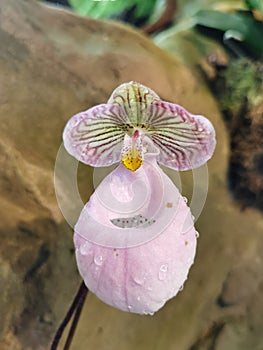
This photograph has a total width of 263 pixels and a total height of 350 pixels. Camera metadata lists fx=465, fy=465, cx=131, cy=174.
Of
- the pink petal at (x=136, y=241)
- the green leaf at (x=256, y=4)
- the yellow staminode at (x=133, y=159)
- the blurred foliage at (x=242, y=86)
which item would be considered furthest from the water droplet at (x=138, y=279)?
the green leaf at (x=256, y=4)

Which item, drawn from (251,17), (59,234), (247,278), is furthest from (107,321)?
(251,17)

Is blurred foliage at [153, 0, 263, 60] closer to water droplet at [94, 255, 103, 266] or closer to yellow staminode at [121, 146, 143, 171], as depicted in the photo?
yellow staminode at [121, 146, 143, 171]

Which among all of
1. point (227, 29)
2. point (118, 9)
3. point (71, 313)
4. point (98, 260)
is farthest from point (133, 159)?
point (118, 9)

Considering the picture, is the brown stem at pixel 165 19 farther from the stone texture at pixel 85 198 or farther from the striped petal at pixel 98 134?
the striped petal at pixel 98 134

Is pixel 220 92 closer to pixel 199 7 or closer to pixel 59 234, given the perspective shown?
pixel 199 7

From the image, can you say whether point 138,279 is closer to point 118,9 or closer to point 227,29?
point 227,29

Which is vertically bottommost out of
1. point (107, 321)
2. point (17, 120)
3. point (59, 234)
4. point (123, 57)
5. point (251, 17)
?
point (107, 321)

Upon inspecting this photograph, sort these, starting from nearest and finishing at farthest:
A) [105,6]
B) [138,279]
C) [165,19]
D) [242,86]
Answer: [138,279] → [242,86] → [105,6] → [165,19]
